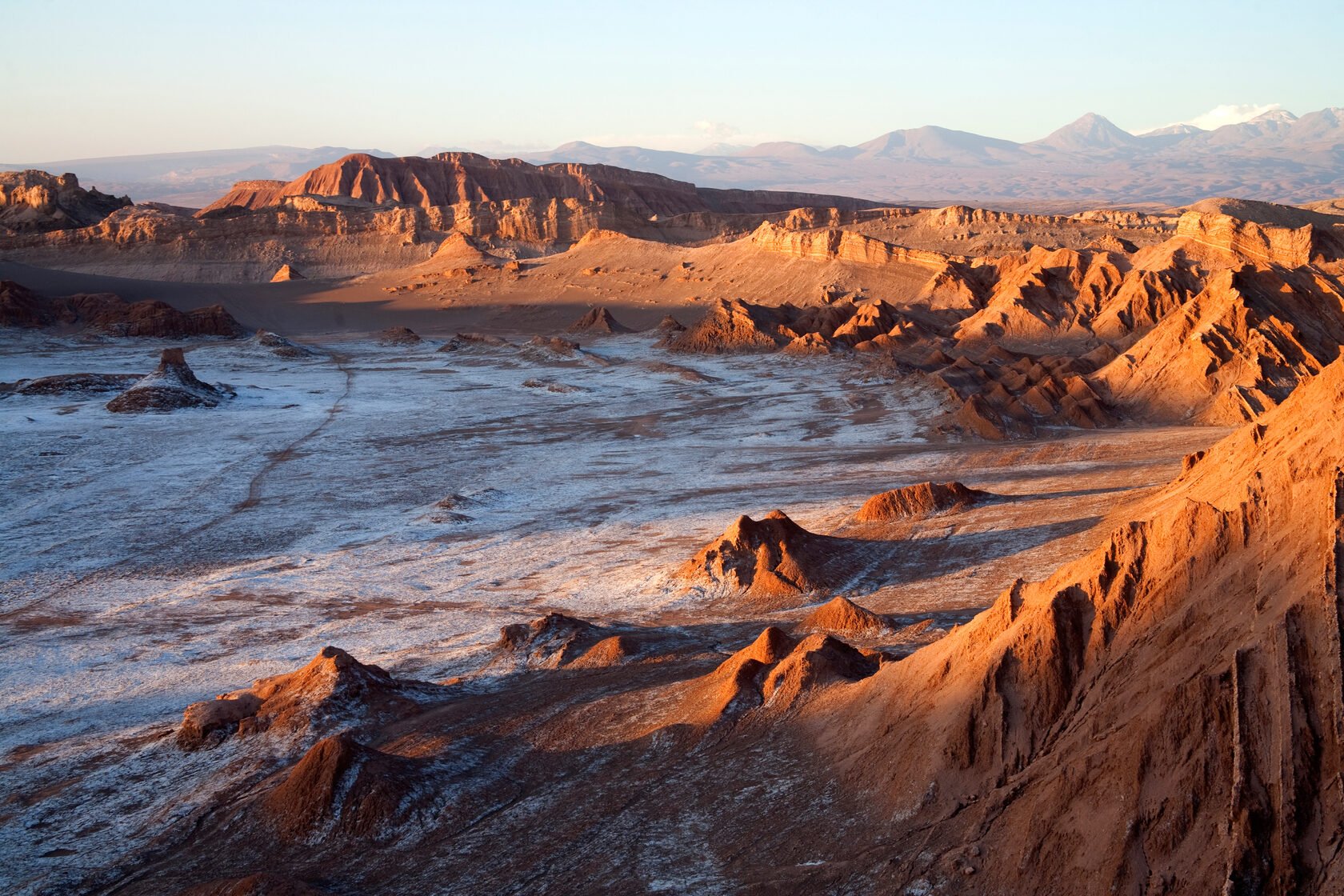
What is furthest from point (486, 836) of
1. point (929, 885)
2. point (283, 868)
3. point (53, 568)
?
point (53, 568)

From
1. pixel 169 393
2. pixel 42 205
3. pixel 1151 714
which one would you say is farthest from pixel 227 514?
pixel 42 205

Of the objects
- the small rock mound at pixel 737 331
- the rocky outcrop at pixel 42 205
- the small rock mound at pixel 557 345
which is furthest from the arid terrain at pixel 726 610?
the rocky outcrop at pixel 42 205

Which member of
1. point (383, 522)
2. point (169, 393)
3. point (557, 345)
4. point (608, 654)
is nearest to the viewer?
point (608, 654)

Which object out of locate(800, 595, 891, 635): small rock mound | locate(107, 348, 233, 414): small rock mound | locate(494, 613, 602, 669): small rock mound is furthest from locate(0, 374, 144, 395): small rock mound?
locate(800, 595, 891, 635): small rock mound

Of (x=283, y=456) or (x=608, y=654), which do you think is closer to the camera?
(x=608, y=654)

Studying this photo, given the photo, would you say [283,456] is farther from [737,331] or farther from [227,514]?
[737,331]

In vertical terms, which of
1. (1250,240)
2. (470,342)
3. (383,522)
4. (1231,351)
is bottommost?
(383,522)

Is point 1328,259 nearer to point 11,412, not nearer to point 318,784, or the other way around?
point 318,784
